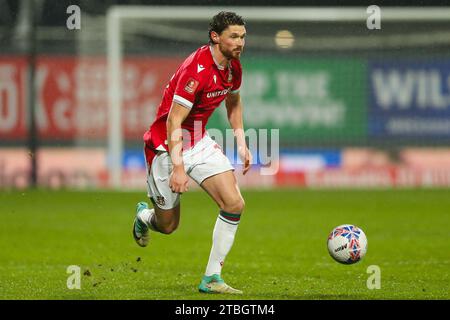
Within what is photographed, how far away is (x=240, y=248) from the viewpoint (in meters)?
11.3

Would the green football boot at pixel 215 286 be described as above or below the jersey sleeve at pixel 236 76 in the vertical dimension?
below

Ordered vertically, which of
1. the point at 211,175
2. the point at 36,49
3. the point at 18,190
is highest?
the point at 36,49

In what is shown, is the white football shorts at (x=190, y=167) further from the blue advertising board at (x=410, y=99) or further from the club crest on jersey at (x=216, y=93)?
the blue advertising board at (x=410, y=99)

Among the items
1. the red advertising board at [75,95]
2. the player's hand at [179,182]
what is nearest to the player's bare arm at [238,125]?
the player's hand at [179,182]

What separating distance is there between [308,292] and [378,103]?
13332 mm

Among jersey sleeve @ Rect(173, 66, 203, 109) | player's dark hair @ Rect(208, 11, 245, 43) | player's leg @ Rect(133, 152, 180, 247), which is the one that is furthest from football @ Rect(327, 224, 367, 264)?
player's dark hair @ Rect(208, 11, 245, 43)

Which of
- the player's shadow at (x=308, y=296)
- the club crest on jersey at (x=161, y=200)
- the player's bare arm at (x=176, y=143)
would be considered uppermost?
the player's bare arm at (x=176, y=143)

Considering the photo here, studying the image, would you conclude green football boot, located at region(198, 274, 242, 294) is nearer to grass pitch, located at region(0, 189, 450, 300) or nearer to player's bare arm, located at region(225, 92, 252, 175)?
grass pitch, located at region(0, 189, 450, 300)

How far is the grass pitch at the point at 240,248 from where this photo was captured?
26.2 ft

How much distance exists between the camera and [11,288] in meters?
8.00

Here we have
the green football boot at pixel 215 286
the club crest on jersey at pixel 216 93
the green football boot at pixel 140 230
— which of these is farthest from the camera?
the green football boot at pixel 140 230

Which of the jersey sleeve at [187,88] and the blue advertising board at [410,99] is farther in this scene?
the blue advertising board at [410,99]
